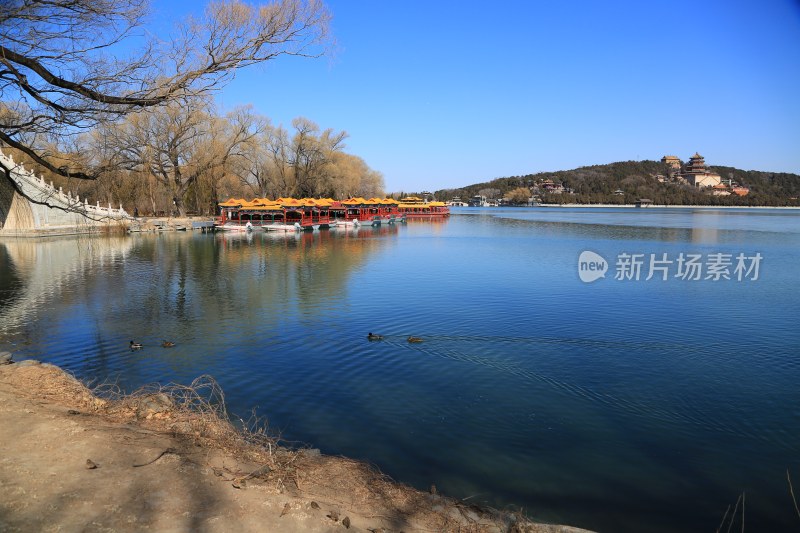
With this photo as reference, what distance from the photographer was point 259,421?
6.65 meters

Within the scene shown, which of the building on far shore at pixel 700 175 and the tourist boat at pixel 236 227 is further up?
the building on far shore at pixel 700 175

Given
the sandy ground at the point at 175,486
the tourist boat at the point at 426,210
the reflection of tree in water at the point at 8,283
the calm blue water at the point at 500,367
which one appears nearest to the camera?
the sandy ground at the point at 175,486

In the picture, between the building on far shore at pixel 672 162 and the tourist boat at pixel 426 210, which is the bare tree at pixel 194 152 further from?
the building on far shore at pixel 672 162

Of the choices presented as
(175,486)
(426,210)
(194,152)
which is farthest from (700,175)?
(175,486)

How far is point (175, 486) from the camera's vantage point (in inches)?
143

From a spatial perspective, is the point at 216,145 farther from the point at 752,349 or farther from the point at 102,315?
the point at 752,349

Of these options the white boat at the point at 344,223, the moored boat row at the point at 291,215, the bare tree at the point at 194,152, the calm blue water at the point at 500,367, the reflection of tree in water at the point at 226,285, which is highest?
the bare tree at the point at 194,152

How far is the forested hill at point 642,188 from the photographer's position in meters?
130

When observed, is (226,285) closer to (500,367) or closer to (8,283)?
(8,283)

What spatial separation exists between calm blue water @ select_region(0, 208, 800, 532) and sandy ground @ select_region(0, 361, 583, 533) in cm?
102

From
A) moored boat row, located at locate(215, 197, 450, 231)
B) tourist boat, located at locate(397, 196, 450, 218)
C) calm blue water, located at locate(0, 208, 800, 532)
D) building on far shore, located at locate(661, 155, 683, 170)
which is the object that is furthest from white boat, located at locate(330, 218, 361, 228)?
building on far shore, located at locate(661, 155, 683, 170)

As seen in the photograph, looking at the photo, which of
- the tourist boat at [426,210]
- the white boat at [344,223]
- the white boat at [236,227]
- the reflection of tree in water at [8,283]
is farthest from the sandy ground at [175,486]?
the tourist boat at [426,210]

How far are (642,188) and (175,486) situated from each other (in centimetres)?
15918

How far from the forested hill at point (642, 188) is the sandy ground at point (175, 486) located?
143461mm
